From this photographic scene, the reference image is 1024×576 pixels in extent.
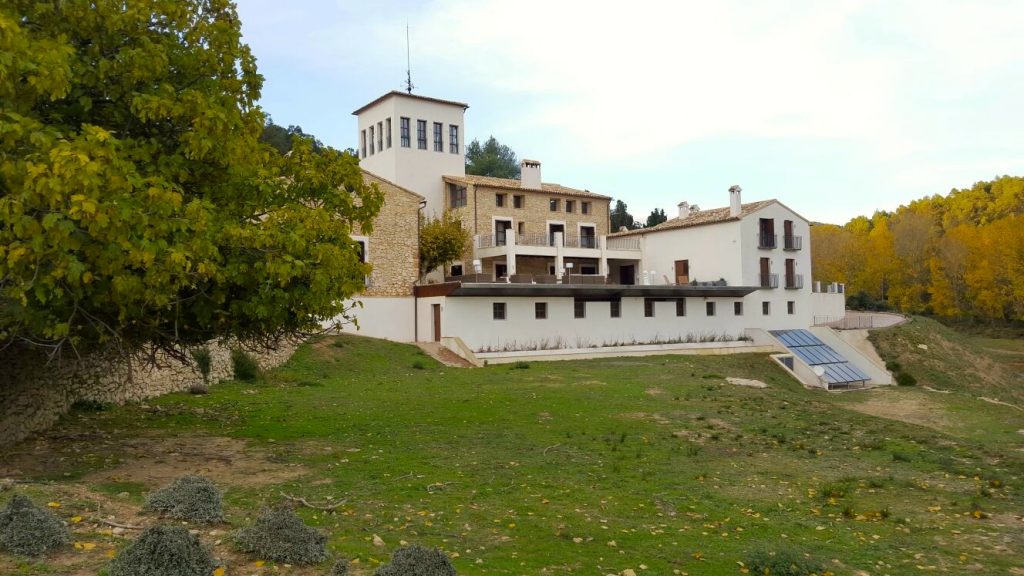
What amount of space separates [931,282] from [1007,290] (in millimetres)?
9202

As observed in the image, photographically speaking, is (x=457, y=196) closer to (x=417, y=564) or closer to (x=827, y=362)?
(x=827, y=362)

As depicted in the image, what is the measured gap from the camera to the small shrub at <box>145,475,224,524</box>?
7.35m

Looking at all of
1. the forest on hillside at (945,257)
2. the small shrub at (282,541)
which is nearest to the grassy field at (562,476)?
the small shrub at (282,541)

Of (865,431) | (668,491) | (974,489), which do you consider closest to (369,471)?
(668,491)

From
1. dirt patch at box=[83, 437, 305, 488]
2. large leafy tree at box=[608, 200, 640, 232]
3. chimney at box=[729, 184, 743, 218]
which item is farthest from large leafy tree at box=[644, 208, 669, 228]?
dirt patch at box=[83, 437, 305, 488]

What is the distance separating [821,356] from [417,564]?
1558 inches

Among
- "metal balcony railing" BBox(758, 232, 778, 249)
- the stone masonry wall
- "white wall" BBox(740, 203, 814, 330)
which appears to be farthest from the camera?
"metal balcony railing" BBox(758, 232, 778, 249)

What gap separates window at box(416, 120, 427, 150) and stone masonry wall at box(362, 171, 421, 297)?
9.04 metres

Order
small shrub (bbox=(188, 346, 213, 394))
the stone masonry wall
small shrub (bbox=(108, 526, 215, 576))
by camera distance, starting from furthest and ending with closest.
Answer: the stone masonry wall → small shrub (bbox=(188, 346, 213, 394)) → small shrub (bbox=(108, 526, 215, 576))

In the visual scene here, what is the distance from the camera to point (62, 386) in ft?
45.3

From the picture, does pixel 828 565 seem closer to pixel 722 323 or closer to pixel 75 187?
pixel 75 187

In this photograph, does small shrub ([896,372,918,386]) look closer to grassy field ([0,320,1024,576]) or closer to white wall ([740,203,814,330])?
white wall ([740,203,814,330])

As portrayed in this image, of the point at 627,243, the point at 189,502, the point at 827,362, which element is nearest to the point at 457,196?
the point at 627,243

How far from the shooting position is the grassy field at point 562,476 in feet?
24.3
